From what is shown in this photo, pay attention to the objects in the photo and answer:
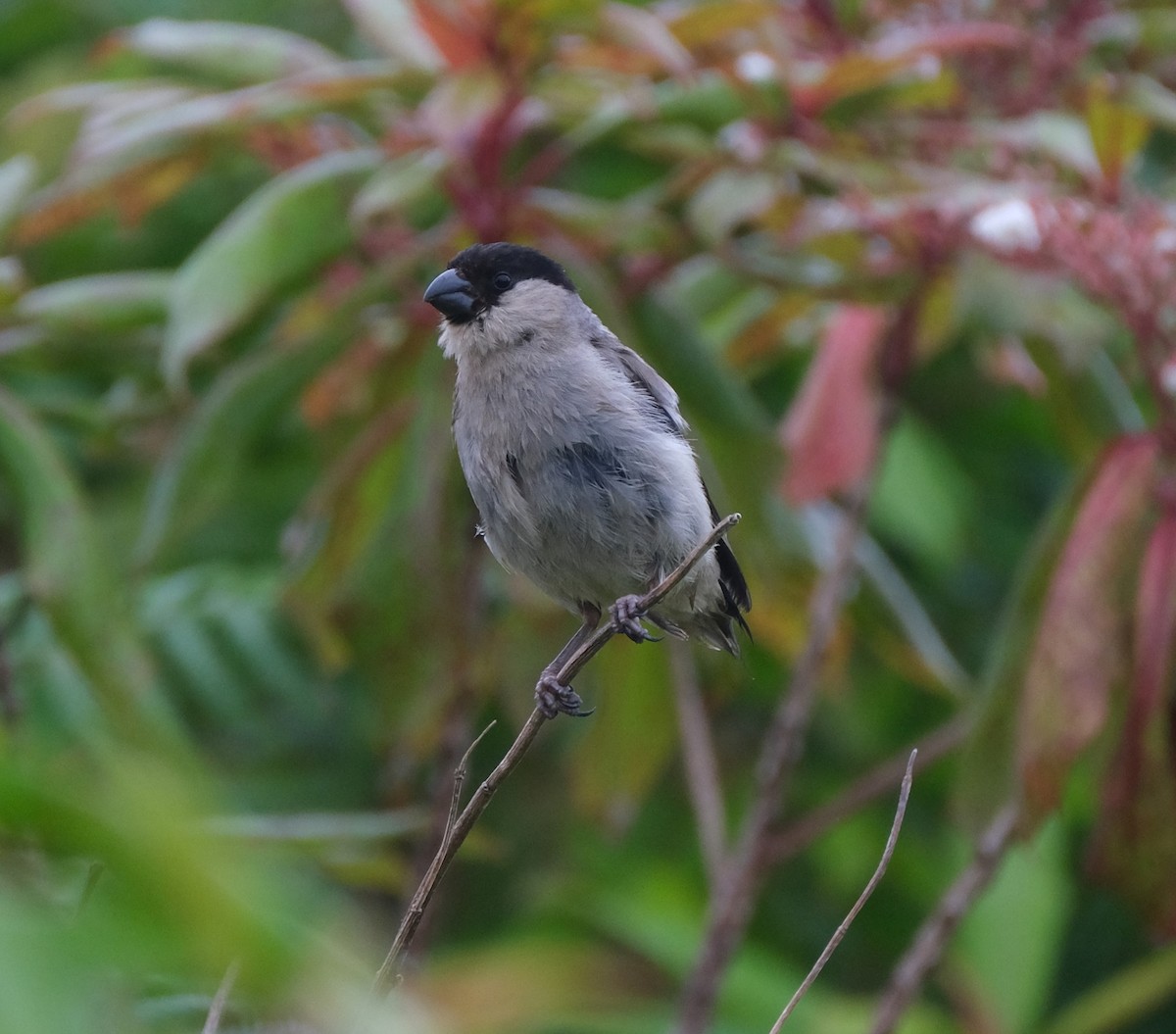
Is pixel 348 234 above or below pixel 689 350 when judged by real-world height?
above

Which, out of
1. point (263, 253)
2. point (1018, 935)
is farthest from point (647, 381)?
point (1018, 935)

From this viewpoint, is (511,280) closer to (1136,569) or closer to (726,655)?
(726,655)

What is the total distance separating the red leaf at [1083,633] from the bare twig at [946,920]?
17cm

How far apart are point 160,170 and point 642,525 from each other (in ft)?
4.70

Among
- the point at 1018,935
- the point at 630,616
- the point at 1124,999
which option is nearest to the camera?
the point at 630,616

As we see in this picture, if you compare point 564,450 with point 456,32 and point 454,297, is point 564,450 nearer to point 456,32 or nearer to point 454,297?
point 454,297

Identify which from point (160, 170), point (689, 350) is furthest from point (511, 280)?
point (160, 170)

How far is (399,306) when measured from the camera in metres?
3.32

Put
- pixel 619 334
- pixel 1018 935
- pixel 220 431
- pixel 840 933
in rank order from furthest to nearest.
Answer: pixel 1018 935 → pixel 220 431 → pixel 619 334 → pixel 840 933

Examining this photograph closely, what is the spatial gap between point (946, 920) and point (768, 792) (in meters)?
0.44

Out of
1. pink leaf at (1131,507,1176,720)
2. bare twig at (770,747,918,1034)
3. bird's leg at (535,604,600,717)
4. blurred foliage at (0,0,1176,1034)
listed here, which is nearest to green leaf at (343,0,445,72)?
blurred foliage at (0,0,1176,1034)

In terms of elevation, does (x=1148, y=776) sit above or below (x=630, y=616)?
below

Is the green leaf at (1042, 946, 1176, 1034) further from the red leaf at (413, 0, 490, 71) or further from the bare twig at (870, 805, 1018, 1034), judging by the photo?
the red leaf at (413, 0, 490, 71)

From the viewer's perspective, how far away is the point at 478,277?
271 cm
